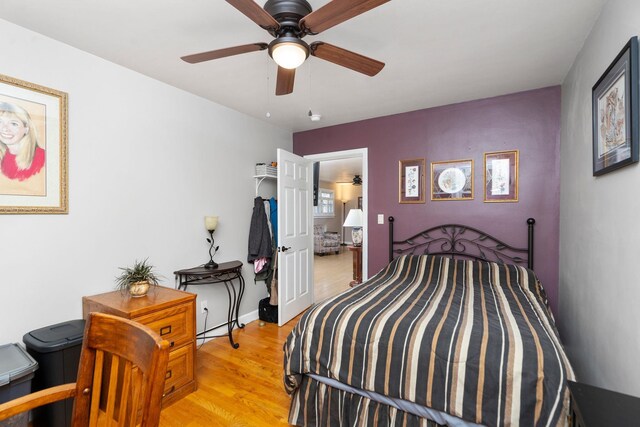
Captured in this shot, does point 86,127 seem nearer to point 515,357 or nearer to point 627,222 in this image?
point 515,357

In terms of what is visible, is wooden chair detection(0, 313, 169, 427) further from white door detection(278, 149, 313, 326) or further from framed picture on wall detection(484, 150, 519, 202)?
framed picture on wall detection(484, 150, 519, 202)

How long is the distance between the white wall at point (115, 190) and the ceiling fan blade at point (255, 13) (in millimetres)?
1624

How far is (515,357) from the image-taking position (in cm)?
135

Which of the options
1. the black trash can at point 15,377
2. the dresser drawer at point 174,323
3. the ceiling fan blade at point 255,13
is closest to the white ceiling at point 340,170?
the dresser drawer at point 174,323

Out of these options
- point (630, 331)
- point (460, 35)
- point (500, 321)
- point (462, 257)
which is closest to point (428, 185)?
point (462, 257)

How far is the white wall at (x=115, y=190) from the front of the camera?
187cm

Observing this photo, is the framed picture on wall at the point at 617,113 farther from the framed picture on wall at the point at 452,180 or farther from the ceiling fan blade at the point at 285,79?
the ceiling fan blade at the point at 285,79

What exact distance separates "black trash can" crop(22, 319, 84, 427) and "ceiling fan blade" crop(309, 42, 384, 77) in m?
2.19

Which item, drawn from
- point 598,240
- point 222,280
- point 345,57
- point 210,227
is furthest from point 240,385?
point 598,240

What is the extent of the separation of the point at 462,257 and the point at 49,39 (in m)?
3.87

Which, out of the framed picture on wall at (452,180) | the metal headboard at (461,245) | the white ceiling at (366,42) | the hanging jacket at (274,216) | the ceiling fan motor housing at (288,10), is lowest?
the metal headboard at (461,245)

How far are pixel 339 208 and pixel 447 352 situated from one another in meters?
9.47

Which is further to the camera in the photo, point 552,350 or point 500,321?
point 500,321

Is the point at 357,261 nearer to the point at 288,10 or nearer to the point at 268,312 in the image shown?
the point at 268,312
